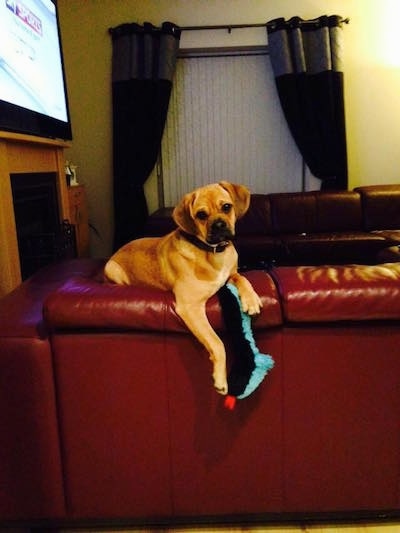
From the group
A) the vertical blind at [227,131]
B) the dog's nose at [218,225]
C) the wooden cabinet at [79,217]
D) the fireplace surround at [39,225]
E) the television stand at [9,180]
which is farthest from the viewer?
the vertical blind at [227,131]

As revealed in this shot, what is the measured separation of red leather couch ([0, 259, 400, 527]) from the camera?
4.02 ft

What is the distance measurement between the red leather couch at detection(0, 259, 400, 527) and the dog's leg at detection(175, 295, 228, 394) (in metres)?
0.03

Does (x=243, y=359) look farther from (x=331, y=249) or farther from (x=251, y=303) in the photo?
(x=331, y=249)

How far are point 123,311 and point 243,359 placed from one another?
356mm

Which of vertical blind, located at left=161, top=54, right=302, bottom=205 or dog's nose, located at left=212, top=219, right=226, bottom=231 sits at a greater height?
vertical blind, located at left=161, top=54, right=302, bottom=205

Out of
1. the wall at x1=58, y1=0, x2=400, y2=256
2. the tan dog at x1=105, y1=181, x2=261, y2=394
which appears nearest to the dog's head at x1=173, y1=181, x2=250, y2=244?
the tan dog at x1=105, y1=181, x2=261, y2=394

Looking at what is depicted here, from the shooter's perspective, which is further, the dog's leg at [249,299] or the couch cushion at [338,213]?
the couch cushion at [338,213]

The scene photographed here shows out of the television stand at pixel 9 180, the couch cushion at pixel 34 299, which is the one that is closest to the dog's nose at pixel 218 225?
the couch cushion at pixel 34 299

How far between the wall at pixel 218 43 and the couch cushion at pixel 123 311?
11.6 ft

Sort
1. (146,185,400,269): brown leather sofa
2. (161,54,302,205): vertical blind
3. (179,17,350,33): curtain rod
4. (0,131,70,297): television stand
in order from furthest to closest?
1. (161,54,302,205): vertical blind
2. (179,17,350,33): curtain rod
3. (146,185,400,269): brown leather sofa
4. (0,131,70,297): television stand

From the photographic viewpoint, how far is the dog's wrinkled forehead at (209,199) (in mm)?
1623

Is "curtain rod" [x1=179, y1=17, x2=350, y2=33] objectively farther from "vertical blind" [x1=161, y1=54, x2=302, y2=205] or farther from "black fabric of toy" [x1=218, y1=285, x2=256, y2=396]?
"black fabric of toy" [x1=218, y1=285, x2=256, y2=396]

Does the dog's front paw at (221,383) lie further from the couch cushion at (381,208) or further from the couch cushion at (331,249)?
the couch cushion at (381,208)

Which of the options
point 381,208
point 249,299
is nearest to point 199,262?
point 249,299
